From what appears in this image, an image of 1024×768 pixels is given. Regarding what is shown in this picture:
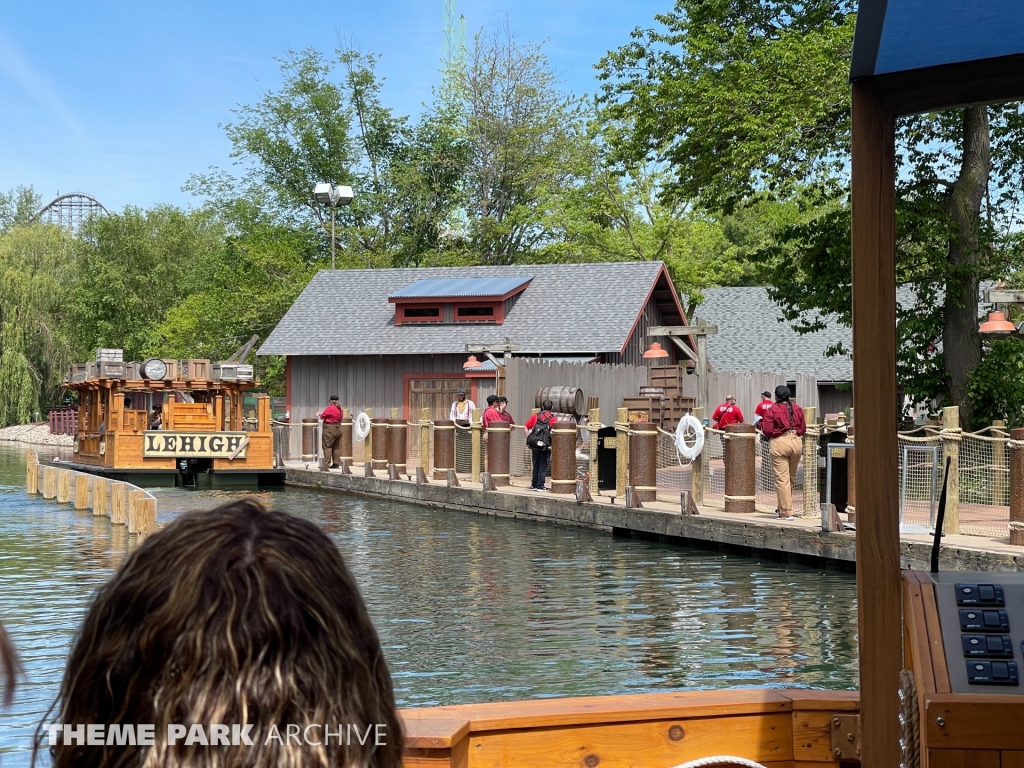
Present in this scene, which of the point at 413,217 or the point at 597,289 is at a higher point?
the point at 413,217

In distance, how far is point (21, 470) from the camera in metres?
34.4

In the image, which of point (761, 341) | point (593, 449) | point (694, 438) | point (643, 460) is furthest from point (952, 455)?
point (761, 341)

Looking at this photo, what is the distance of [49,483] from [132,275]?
124ft

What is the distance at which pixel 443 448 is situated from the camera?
2425 centimetres

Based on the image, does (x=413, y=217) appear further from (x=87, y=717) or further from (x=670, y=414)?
(x=87, y=717)

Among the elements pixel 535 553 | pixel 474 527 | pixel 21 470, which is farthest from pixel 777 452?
pixel 21 470

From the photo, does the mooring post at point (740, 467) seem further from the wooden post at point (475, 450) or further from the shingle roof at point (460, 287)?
the shingle roof at point (460, 287)

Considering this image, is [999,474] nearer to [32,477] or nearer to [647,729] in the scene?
[647,729]

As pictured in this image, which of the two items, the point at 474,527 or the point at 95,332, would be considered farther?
the point at 95,332

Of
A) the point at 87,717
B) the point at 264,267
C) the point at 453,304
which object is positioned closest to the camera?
the point at 87,717

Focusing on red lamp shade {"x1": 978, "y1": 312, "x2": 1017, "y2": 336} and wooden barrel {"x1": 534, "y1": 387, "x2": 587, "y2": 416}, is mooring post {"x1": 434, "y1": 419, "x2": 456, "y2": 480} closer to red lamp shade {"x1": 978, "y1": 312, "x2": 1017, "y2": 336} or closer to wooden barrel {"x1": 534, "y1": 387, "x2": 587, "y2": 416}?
wooden barrel {"x1": 534, "y1": 387, "x2": 587, "y2": 416}

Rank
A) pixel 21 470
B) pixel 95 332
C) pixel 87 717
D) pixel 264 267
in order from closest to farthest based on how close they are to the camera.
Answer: pixel 87 717
pixel 21 470
pixel 264 267
pixel 95 332

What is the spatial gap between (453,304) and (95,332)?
1099 inches

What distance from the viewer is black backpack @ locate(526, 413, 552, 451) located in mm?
20641
